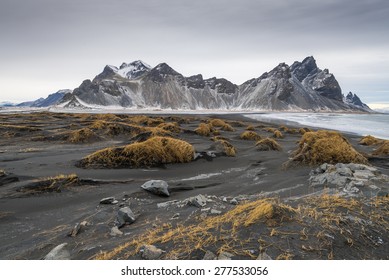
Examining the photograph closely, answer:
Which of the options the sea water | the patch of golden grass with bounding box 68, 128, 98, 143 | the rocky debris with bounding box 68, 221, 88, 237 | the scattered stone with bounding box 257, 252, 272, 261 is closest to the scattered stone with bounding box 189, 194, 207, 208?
the rocky debris with bounding box 68, 221, 88, 237

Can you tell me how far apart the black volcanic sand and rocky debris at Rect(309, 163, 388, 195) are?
0.42 m

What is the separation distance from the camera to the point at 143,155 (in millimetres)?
10734

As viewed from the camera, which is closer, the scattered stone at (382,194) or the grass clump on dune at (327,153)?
the scattered stone at (382,194)

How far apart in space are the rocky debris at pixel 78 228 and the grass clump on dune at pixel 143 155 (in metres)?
4.85

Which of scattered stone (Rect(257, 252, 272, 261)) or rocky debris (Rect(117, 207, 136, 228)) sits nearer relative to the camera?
scattered stone (Rect(257, 252, 272, 261))

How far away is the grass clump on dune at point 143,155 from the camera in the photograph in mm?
10283

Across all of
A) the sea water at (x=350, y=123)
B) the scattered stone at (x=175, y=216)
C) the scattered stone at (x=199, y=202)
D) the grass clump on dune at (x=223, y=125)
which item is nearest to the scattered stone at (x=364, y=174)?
the scattered stone at (x=199, y=202)

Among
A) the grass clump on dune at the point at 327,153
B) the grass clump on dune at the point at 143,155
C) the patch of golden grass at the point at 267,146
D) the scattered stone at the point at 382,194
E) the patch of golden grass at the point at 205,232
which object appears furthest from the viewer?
the patch of golden grass at the point at 267,146

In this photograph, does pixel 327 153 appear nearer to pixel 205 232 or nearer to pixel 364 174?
→ pixel 364 174

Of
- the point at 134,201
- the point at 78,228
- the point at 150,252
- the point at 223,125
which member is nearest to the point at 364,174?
the point at 134,201

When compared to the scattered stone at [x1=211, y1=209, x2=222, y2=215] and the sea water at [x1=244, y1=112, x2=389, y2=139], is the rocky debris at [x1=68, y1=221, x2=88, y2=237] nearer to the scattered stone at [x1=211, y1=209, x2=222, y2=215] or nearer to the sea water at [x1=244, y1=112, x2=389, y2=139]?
the scattered stone at [x1=211, y1=209, x2=222, y2=215]

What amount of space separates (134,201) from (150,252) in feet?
10.3

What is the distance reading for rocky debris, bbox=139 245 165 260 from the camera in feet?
12.2

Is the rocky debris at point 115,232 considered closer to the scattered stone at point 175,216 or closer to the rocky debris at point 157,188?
the scattered stone at point 175,216
